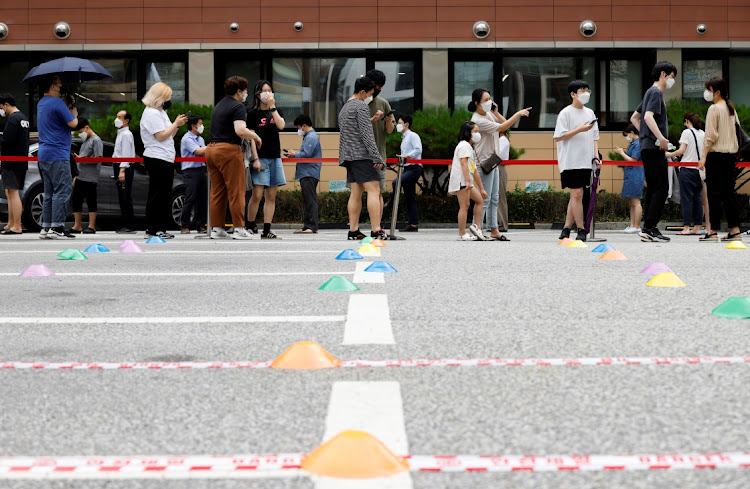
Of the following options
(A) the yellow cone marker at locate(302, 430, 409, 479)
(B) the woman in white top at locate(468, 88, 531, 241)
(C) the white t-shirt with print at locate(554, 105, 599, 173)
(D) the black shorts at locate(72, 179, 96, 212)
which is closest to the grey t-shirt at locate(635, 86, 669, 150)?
(C) the white t-shirt with print at locate(554, 105, 599, 173)

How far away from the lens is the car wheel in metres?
15.9

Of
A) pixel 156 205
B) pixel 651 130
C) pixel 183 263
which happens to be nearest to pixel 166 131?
pixel 156 205

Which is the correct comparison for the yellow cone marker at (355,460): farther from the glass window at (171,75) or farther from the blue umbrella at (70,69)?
the glass window at (171,75)

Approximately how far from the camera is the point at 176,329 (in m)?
4.83

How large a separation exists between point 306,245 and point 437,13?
12.8 m

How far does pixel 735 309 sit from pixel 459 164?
25.1 feet

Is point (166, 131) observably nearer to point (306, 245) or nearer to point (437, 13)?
point (306, 245)

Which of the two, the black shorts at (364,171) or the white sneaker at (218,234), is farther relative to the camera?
the white sneaker at (218,234)

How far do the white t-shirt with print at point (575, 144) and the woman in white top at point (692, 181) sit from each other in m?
3.61

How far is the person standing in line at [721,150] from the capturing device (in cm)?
1174

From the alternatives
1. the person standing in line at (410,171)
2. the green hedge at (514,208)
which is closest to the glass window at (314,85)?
the green hedge at (514,208)

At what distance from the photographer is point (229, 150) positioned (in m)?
12.1

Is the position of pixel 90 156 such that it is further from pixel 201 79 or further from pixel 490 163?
pixel 201 79

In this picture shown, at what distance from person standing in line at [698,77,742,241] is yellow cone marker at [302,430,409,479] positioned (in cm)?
1006
